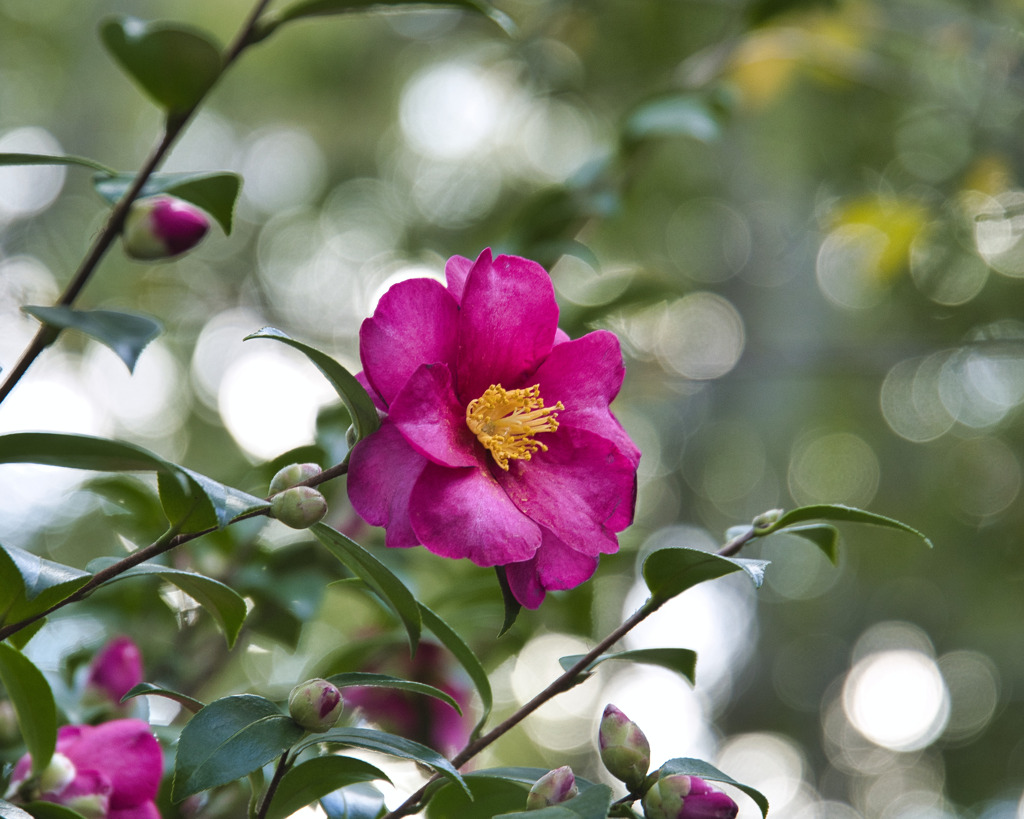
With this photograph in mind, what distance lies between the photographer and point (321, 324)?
3430mm

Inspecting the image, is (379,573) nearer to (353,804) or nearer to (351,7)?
(353,804)

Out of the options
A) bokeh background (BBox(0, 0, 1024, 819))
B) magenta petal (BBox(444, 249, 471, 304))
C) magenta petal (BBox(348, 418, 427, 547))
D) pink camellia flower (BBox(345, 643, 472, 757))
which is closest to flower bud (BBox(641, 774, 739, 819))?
magenta petal (BBox(348, 418, 427, 547))

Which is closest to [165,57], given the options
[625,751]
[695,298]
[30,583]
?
[30,583]

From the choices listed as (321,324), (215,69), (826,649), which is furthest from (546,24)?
(826,649)

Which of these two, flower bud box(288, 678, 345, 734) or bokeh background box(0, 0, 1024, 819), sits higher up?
flower bud box(288, 678, 345, 734)

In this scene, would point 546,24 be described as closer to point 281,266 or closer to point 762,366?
point 762,366

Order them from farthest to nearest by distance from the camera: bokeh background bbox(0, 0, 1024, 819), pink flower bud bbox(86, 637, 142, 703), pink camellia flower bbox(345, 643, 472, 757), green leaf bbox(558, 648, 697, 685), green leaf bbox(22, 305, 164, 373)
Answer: bokeh background bbox(0, 0, 1024, 819) < pink camellia flower bbox(345, 643, 472, 757) < pink flower bud bbox(86, 637, 142, 703) < green leaf bbox(558, 648, 697, 685) < green leaf bbox(22, 305, 164, 373)

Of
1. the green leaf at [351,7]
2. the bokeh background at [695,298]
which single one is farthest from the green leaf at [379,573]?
the bokeh background at [695,298]

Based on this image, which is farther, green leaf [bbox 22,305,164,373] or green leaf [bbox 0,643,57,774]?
green leaf [bbox 0,643,57,774]

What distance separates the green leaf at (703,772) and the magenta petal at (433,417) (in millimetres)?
237

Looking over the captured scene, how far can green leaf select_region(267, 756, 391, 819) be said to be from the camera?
0.64m

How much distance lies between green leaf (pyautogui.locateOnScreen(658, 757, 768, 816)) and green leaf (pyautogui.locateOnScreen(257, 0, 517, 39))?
51cm

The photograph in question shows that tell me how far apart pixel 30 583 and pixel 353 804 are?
0.31 metres

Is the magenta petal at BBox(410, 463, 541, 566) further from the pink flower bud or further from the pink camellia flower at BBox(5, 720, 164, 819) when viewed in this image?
the pink flower bud
